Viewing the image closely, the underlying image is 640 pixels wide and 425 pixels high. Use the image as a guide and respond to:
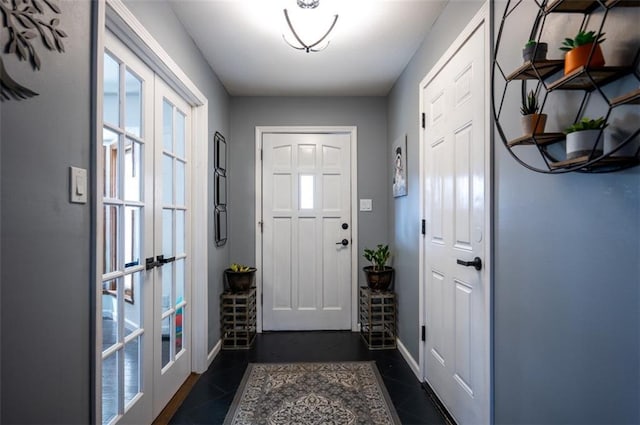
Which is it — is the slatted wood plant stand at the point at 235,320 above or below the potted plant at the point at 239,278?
below

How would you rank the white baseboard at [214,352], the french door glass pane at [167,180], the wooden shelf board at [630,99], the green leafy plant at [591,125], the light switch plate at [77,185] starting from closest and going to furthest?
the wooden shelf board at [630,99], the green leafy plant at [591,125], the light switch plate at [77,185], the french door glass pane at [167,180], the white baseboard at [214,352]

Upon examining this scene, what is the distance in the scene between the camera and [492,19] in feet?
4.90

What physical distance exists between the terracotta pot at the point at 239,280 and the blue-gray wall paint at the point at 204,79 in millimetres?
86

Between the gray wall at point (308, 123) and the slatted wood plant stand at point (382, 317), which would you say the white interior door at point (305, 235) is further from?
Result: the slatted wood plant stand at point (382, 317)

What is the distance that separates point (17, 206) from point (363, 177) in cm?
286

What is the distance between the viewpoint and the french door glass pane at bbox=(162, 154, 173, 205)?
2088 mm

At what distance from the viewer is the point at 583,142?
0.87 meters

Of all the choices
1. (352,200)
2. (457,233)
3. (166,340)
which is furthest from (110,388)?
(352,200)

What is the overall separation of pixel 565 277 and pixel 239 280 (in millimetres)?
2517

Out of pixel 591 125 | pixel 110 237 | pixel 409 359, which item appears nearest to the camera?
pixel 591 125

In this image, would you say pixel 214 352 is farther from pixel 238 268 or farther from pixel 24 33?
pixel 24 33

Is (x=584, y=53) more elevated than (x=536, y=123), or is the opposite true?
(x=584, y=53)

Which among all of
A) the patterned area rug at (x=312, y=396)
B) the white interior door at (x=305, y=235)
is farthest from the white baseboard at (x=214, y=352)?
the white interior door at (x=305, y=235)

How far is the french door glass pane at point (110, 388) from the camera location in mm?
1534
